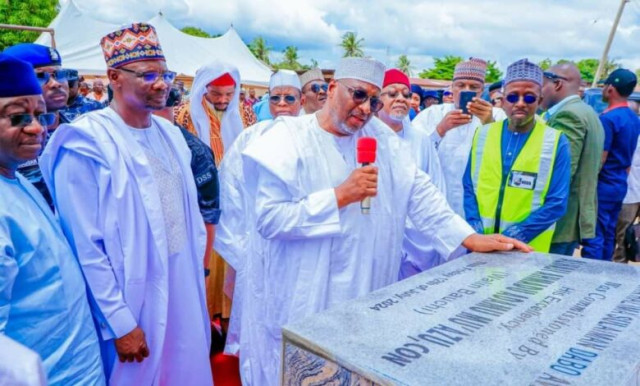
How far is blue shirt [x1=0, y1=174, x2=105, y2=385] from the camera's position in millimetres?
1531

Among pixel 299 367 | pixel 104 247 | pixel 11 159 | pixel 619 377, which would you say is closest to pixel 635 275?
pixel 619 377

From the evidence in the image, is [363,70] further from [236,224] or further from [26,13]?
[26,13]

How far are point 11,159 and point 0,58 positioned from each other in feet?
1.16

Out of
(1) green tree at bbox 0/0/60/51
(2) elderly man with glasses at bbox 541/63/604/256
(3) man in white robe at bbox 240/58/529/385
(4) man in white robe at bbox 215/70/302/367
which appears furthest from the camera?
(1) green tree at bbox 0/0/60/51

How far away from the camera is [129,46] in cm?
229

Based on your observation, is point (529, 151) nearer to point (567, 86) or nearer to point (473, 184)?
point (473, 184)

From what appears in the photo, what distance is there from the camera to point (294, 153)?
7.76 ft

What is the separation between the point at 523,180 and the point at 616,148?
2.48 m

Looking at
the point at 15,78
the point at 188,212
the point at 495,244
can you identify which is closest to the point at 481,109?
the point at 495,244

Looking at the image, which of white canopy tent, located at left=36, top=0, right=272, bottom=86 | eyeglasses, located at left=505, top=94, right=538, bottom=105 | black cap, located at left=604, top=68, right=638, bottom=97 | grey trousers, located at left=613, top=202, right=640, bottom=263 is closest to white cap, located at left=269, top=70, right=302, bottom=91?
eyeglasses, located at left=505, top=94, right=538, bottom=105

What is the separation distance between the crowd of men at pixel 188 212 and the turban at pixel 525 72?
11mm

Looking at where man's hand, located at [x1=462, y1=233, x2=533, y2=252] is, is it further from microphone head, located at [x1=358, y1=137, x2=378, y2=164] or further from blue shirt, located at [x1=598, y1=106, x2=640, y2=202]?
blue shirt, located at [x1=598, y1=106, x2=640, y2=202]

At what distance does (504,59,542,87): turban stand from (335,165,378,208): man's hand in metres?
1.47

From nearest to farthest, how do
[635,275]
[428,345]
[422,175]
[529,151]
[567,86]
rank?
[428,345] → [635,275] → [422,175] → [529,151] → [567,86]
